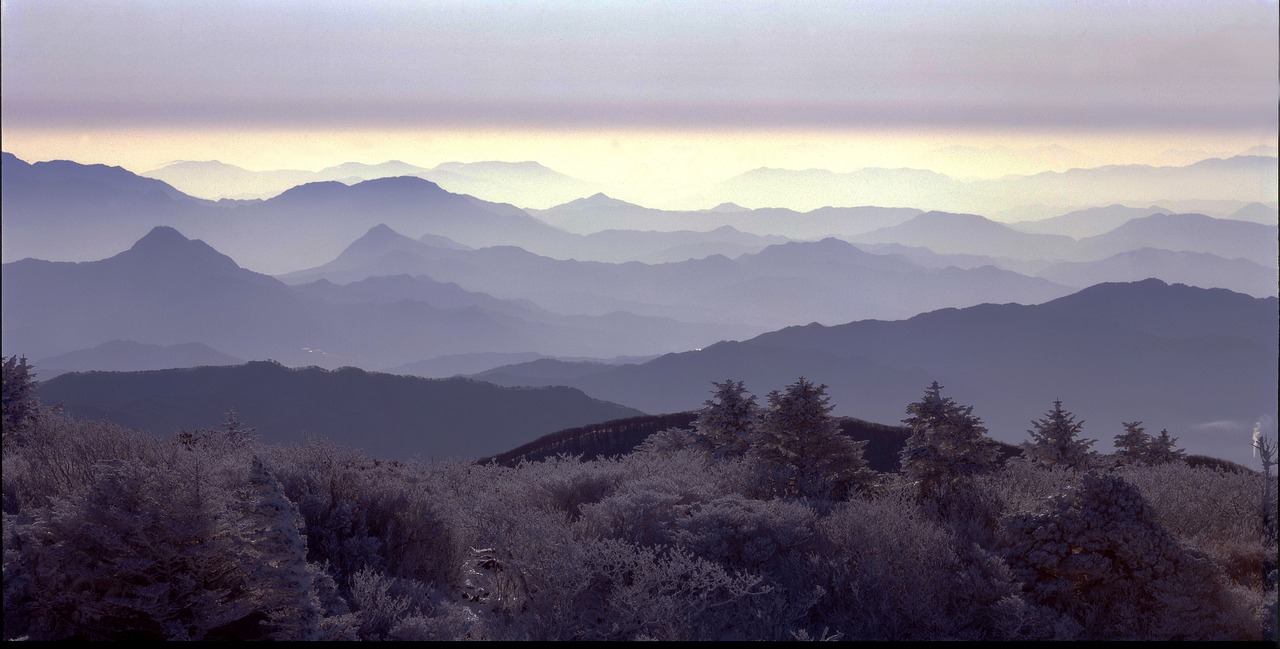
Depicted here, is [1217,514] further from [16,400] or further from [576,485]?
[16,400]

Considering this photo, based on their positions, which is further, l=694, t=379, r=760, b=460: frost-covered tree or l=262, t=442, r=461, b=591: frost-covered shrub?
l=694, t=379, r=760, b=460: frost-covered tree

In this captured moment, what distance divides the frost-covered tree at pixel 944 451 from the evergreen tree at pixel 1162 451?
6.39 metres

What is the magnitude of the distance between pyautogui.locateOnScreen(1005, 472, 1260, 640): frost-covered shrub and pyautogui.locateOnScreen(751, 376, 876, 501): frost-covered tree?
265 cm

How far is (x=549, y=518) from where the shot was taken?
8812 millimetres

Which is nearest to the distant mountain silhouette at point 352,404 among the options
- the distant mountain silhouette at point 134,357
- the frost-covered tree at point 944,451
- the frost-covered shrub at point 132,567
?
the frost-covered tree at point 944,451

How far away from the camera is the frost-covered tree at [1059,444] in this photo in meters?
13.4

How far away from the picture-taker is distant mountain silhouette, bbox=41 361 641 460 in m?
49.1

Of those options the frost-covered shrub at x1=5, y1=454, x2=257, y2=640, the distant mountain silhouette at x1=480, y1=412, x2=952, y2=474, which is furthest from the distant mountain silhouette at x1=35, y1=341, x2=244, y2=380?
the frost-covered shrub at x1=5, y1=454, x2=257, y2=640

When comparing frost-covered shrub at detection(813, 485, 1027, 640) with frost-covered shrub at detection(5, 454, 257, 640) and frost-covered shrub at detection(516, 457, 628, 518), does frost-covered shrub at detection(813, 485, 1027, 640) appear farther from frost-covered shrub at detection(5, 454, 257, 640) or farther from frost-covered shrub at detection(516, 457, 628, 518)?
frost-covered shrub at detection(5, 454, 257, 640)

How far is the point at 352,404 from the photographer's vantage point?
56.4 meters

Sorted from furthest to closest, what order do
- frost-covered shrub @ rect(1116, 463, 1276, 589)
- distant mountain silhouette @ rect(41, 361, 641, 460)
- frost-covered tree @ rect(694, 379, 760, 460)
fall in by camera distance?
1. distant mountain silhouette @ rect(41, 361, 641, 460)
2. frost-covered tree @ rect(694, 379, 760, 460)
3. frost-covered shrub @ rect(1116, 463, 1276, 589)

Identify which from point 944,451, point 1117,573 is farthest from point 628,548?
point 944,451

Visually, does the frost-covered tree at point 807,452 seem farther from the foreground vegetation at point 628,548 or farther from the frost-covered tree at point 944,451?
the frost-covered tree at point 944,451

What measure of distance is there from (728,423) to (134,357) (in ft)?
585
